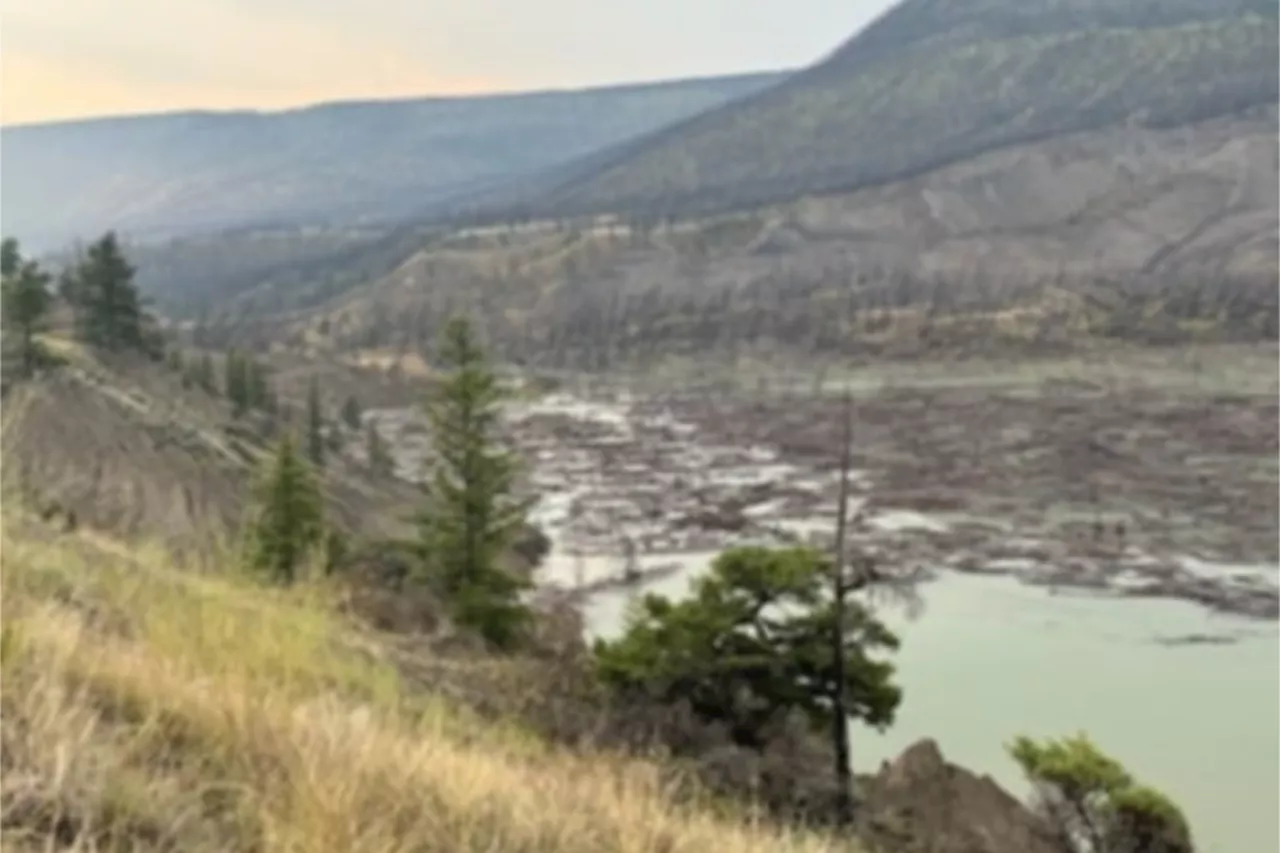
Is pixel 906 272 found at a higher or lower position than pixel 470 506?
higher

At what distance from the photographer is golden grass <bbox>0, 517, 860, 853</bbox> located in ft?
7.91

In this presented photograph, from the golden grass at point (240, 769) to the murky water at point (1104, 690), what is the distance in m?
16.8

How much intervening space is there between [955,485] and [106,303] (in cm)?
2557

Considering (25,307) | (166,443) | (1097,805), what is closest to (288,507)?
(1097,805)

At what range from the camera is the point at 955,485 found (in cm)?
4853

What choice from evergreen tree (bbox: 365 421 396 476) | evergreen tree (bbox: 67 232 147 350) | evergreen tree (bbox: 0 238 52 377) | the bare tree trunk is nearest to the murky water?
the bare tree trunk

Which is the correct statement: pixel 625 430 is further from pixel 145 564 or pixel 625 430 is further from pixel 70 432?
pixel 145 564

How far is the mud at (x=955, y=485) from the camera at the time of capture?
122ft

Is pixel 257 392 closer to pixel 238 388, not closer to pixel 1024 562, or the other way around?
pixel 238 388

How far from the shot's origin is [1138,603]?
32719 mm

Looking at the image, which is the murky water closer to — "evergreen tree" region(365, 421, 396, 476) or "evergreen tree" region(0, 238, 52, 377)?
"evergreen tree" region(0, 238, 52, 377)

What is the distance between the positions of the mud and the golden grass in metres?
20.1

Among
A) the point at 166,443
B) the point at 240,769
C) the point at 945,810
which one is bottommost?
the point at 945,810

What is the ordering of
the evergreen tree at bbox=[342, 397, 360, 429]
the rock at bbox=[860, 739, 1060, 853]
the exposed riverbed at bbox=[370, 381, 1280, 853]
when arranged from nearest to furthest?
the rock at bbox=[860, 739, 1060, 853], the exposed riverbed at bbox=[370, 381, 1280, 853], the evergreen tree at bbox=[342, 397, 360, 429]
